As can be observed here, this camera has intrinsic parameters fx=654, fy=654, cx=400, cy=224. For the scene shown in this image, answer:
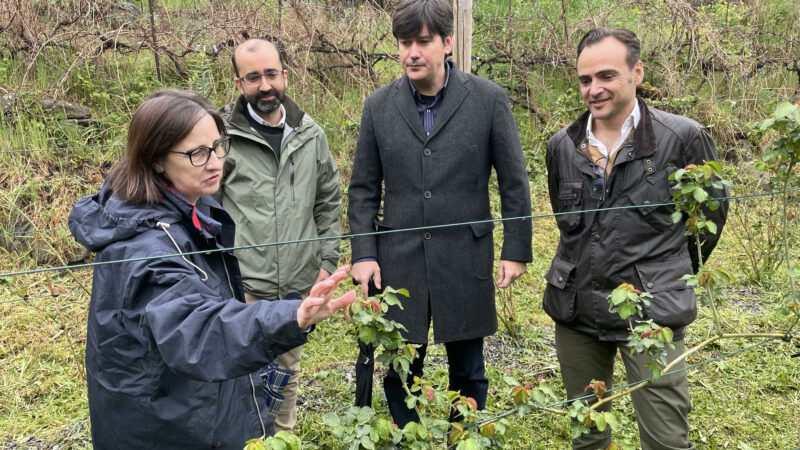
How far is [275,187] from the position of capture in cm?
285

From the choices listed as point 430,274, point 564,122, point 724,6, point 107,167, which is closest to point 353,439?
point 430,274

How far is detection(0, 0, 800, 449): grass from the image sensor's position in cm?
355

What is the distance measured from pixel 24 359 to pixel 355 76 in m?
3.85

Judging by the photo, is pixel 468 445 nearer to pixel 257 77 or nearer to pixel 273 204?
pixel 273 204

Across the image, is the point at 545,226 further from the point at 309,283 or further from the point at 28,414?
the point at 28,414

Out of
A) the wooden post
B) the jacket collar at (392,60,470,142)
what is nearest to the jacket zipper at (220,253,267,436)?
the jacket collar at (392,60,470,142)

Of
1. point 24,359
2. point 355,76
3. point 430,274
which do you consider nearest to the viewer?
point 430,274

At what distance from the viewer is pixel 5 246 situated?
498 cm

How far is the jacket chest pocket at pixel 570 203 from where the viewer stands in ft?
7.80

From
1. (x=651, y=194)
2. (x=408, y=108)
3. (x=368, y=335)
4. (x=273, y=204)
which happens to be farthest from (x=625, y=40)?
(x=273, y=204)

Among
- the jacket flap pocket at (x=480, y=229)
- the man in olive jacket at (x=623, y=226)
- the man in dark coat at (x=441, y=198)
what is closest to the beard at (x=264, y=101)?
the man in dark coat at (x=441, y=198)

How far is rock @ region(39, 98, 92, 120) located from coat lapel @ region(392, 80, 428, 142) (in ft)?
14.4

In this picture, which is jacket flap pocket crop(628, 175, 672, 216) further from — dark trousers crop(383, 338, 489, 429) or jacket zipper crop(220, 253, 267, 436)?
jacket zipper crop(220, 253, 267, 436)

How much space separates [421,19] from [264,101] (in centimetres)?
80
